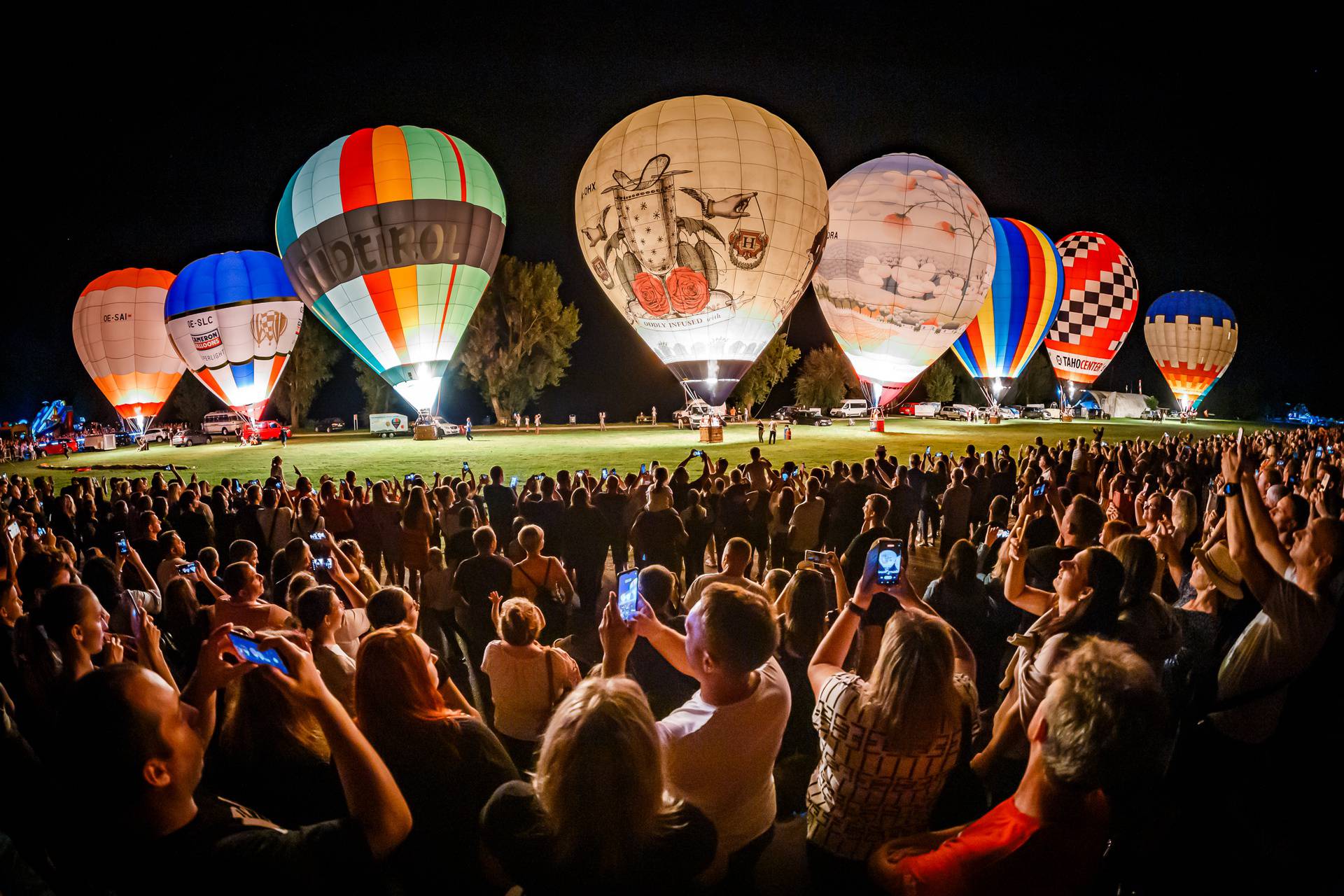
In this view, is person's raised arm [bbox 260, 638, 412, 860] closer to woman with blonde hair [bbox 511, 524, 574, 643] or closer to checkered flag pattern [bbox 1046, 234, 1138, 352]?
woman with blonde hair [bbox 511, 524, 574, 643]

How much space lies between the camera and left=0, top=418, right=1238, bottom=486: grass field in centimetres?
1541

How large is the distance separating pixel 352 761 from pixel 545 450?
17.4m

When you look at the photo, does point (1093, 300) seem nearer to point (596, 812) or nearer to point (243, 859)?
point (596, 812)

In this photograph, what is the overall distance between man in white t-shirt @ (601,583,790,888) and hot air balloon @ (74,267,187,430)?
84.4 ft

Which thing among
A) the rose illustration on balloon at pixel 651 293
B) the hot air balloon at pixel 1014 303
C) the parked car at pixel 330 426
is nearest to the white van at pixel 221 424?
the parked car at pixel 330 426

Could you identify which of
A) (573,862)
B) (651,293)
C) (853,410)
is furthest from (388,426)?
(573,862)

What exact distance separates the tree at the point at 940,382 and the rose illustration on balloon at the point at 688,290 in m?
43.9

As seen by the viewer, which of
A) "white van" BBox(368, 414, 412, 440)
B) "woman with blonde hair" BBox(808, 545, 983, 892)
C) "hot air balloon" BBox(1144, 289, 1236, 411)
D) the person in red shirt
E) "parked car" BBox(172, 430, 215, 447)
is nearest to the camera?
the person in red shirt

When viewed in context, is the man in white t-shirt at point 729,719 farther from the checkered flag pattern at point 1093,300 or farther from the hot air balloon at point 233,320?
the checkered flag pattern at point 1093,300

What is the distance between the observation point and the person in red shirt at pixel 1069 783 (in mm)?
1416

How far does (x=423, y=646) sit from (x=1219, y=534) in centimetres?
416

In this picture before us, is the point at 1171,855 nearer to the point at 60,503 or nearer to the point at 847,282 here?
the point at 60,503

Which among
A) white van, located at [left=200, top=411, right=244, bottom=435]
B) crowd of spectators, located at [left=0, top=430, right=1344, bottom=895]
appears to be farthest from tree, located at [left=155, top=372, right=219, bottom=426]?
crowd of spectators, located at [left=0, top=430, right=1344, bottom=895]

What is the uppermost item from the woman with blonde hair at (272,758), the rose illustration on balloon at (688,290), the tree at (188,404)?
the rose illustration on balloon at (688,290)
